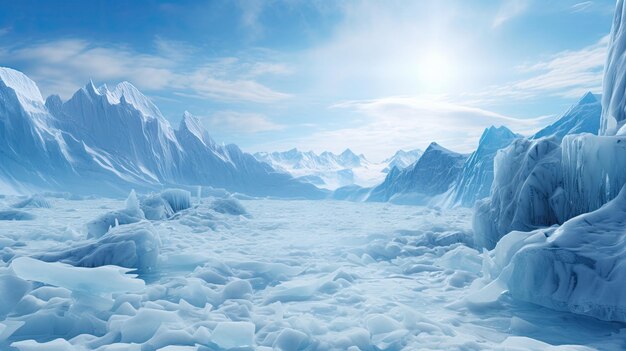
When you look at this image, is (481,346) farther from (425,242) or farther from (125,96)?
(125,96)

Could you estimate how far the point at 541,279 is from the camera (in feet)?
15.6

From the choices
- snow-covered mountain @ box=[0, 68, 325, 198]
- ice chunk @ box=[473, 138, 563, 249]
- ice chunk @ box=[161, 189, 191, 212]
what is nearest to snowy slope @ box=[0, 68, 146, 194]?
snow-covered mountain @ box=[0, 68, 325, 198]

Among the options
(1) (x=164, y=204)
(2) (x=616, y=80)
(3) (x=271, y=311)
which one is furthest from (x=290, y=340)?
(1) (x=164, y=204)

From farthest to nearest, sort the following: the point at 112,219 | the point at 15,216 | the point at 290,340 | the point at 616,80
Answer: the point at 15,216 < the point at 112,219 < the point at 616,80 < the point at 290,340

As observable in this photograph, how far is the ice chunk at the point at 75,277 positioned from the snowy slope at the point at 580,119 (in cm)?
3265

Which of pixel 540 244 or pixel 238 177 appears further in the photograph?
pixel 238 177

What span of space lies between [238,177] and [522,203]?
262ft

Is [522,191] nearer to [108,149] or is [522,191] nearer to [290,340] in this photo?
[290,340]

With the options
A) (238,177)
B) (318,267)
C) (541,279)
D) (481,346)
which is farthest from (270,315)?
(238,177)

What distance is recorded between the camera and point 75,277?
438cm

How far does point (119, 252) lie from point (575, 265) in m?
6.91

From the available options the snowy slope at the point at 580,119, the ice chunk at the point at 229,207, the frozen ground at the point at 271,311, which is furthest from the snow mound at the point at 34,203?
the snowy slope at the point at 580,119

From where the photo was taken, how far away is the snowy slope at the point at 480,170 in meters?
35.4

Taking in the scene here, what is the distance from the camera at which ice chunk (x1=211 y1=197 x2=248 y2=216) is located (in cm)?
1895
